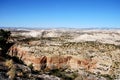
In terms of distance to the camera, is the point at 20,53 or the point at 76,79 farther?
the point at 20,53

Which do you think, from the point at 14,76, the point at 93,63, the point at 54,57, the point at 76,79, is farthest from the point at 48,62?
the point at 14,76

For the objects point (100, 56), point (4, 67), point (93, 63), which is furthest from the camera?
point (100, 56)

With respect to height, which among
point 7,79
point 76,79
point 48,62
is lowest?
point 48,62

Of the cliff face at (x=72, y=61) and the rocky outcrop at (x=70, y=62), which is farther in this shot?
the cliff face at (x=72, y=61)

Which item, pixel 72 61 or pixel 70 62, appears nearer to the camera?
pixel 70 62

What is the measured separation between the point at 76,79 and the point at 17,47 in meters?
40.1

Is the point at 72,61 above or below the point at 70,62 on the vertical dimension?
above

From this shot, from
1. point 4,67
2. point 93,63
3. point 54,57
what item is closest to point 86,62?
point 93,63

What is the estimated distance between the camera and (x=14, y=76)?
40.4ft

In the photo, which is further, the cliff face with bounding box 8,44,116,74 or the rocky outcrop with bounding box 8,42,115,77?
the cliff face with bounding box 8,44,116,74

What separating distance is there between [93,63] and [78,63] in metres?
3.08

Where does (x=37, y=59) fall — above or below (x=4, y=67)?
below

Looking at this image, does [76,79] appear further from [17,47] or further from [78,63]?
[17,47]

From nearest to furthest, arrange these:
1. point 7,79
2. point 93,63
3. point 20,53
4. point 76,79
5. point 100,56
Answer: point 7,79 < point 76,79 < point 93,63 < point 100,56 < point 20,53
